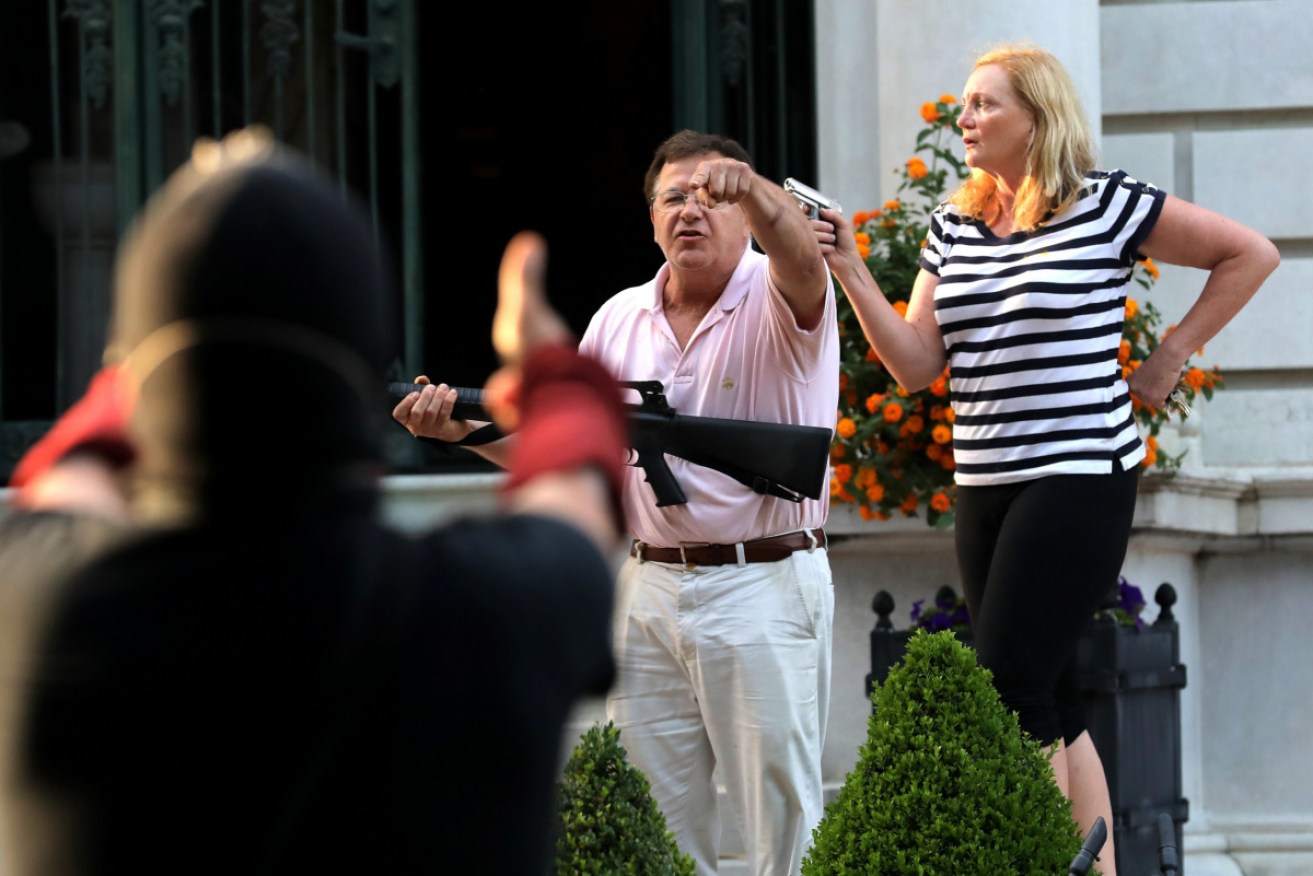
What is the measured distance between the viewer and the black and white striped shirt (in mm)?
4098

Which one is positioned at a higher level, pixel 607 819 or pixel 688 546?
pixel 688 546

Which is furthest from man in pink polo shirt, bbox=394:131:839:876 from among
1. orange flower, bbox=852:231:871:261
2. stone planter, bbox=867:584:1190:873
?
orange flower, bbox=852:231:871:261

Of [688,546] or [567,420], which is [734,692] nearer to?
[688,546]

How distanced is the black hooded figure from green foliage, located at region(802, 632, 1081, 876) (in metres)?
2.22

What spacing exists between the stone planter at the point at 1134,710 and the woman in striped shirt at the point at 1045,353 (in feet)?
2.47

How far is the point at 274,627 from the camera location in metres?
1.41

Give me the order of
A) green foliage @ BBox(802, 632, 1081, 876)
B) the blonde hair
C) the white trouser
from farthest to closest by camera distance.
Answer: the blonde hair
the white trouser
green foliage @ BBox(802, 632, 1081, 876)

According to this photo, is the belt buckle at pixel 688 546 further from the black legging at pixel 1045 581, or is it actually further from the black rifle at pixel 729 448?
the black legging at pixel 1045 581

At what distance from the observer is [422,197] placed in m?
6.53

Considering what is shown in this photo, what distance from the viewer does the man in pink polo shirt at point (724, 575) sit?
4004mm

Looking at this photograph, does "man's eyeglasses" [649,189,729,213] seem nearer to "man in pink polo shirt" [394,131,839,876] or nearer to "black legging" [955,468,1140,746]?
"man in pink polo shirt" [394,131,839,876]

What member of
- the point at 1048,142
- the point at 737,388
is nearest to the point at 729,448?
the point at 737,388

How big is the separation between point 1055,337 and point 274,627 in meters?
2.96

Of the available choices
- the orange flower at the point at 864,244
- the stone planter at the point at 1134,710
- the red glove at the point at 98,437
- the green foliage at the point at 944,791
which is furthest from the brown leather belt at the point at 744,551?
the red glove at the point at 98,437
